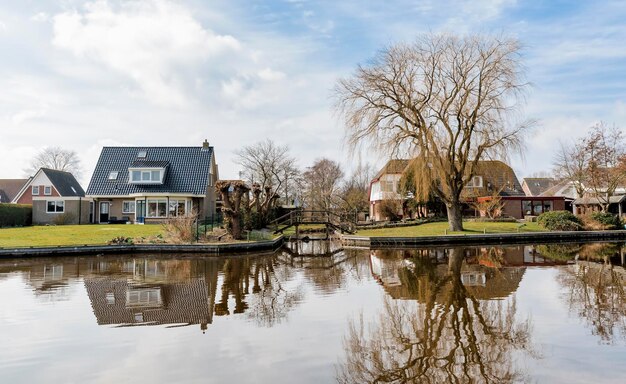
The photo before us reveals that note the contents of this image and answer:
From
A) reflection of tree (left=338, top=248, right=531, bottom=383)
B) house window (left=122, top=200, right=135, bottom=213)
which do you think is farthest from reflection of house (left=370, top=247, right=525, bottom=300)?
house window (left=122, top=200, right=135, bottom=213)

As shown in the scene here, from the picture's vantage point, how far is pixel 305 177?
5700 cm

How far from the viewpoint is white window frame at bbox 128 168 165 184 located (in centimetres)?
3444

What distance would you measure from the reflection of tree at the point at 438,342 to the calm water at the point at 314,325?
0.03 meters

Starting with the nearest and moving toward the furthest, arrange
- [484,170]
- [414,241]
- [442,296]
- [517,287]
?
[442,296] < [517,287] < [414,241] < [484,170]

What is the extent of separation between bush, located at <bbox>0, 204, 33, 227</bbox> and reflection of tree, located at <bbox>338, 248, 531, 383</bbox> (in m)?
32.0

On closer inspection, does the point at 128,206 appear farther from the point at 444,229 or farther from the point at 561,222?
the point at 561,222

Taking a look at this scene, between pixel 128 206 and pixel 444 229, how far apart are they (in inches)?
915

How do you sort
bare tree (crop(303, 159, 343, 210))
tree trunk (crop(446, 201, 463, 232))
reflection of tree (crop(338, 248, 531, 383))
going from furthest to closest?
1. bare tree (crop(303, 159, 343, 210))
2. tree trunk (crop(446, 201, 463, 232))
3. reflection of tree (crop(338, 248, 531, 383))

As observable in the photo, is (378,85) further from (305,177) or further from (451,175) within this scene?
(305,177)

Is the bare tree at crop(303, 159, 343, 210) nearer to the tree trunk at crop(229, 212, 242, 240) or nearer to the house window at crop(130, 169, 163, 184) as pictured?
the house window at crop(130, 169, 163, 184)

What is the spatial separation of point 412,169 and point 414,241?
4.85m

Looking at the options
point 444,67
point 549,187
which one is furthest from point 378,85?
point 549,187

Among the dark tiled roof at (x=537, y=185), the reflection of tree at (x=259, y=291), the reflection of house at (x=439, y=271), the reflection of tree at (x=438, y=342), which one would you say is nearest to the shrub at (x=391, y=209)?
the reflection of house at (x=439, y=271)

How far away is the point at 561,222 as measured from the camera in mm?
28797
